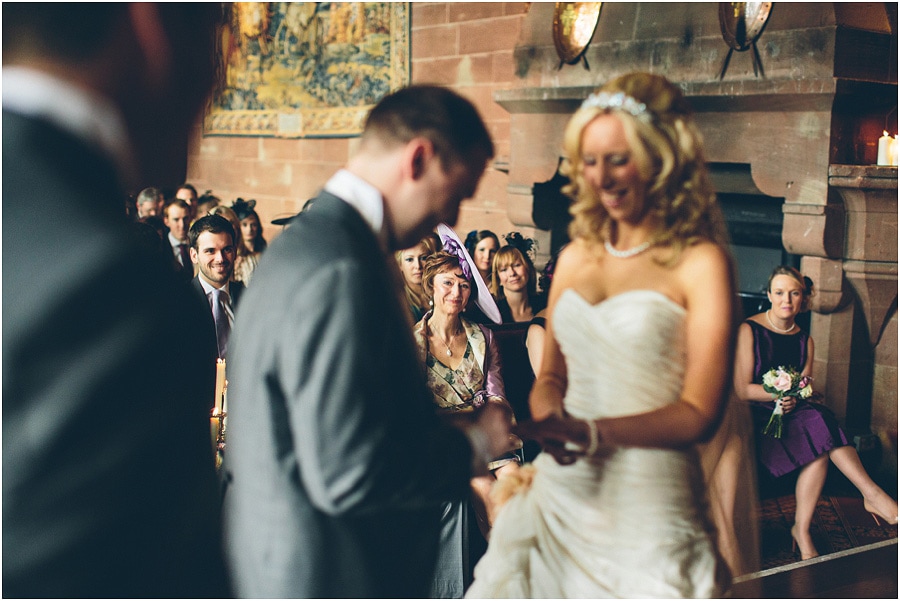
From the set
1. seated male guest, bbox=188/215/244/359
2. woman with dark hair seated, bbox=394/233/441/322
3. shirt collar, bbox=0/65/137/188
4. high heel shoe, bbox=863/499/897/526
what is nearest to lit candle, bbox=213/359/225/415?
seated male guest, bbox=188/215/244/359

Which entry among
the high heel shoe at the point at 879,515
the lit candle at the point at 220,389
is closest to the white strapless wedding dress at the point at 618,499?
the lit candle at the point at 220,389

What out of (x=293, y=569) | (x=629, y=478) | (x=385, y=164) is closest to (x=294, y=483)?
(x=293, y=569)

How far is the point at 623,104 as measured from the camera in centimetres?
200

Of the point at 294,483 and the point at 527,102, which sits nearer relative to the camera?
the point at 294,483

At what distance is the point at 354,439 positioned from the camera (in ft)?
4.82

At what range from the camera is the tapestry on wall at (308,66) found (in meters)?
9.05

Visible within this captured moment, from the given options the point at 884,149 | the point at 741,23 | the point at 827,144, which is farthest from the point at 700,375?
the point at 741,23

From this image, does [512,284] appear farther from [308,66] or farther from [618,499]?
[308,66]

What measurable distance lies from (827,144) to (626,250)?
12.8 ft

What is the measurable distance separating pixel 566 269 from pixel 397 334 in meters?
0.80

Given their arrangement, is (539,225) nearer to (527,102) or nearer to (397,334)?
(527,102)

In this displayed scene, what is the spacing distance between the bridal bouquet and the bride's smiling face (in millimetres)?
3052

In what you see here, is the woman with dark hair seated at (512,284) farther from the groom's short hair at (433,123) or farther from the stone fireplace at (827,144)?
the groom's short hair at (433,123)

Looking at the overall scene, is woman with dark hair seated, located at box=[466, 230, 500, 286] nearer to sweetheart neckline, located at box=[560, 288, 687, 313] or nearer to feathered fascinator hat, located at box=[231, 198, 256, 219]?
feathered fascinator hat, located at box=[231, 198, 256, 219]
